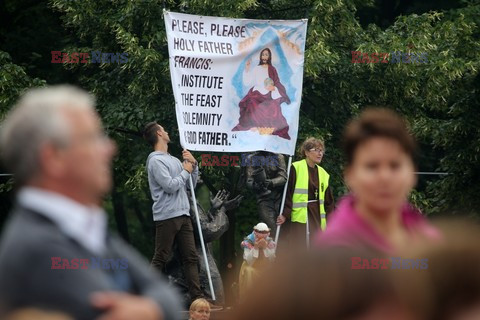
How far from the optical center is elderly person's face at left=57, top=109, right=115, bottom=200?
2.68 metres

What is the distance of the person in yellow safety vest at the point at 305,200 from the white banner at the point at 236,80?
1.88 feet

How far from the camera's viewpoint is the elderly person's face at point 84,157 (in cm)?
268

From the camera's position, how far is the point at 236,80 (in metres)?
14.1

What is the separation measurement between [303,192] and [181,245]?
1.78 metres

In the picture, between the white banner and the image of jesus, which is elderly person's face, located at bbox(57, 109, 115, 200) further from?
the image of jesus

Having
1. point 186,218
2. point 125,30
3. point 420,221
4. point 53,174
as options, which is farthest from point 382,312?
point 125,30

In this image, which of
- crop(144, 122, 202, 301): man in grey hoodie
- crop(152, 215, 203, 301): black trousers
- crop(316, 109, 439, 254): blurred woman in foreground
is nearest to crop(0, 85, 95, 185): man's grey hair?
crop(316, 109, 439, 254): blurred woman in foreground

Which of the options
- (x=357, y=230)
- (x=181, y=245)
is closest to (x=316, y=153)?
(x=181, y=245)

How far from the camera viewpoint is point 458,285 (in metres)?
2.14

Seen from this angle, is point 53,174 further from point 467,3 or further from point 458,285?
point 467,3

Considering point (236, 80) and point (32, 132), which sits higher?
point (236, 80)

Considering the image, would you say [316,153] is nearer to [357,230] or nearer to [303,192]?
[303,192]

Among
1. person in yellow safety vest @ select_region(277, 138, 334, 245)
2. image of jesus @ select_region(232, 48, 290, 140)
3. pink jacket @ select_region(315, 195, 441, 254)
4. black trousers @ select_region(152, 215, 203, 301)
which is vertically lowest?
black trousers @ select_region(152, 215, 203, 301)

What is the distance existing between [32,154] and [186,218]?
9.69m
